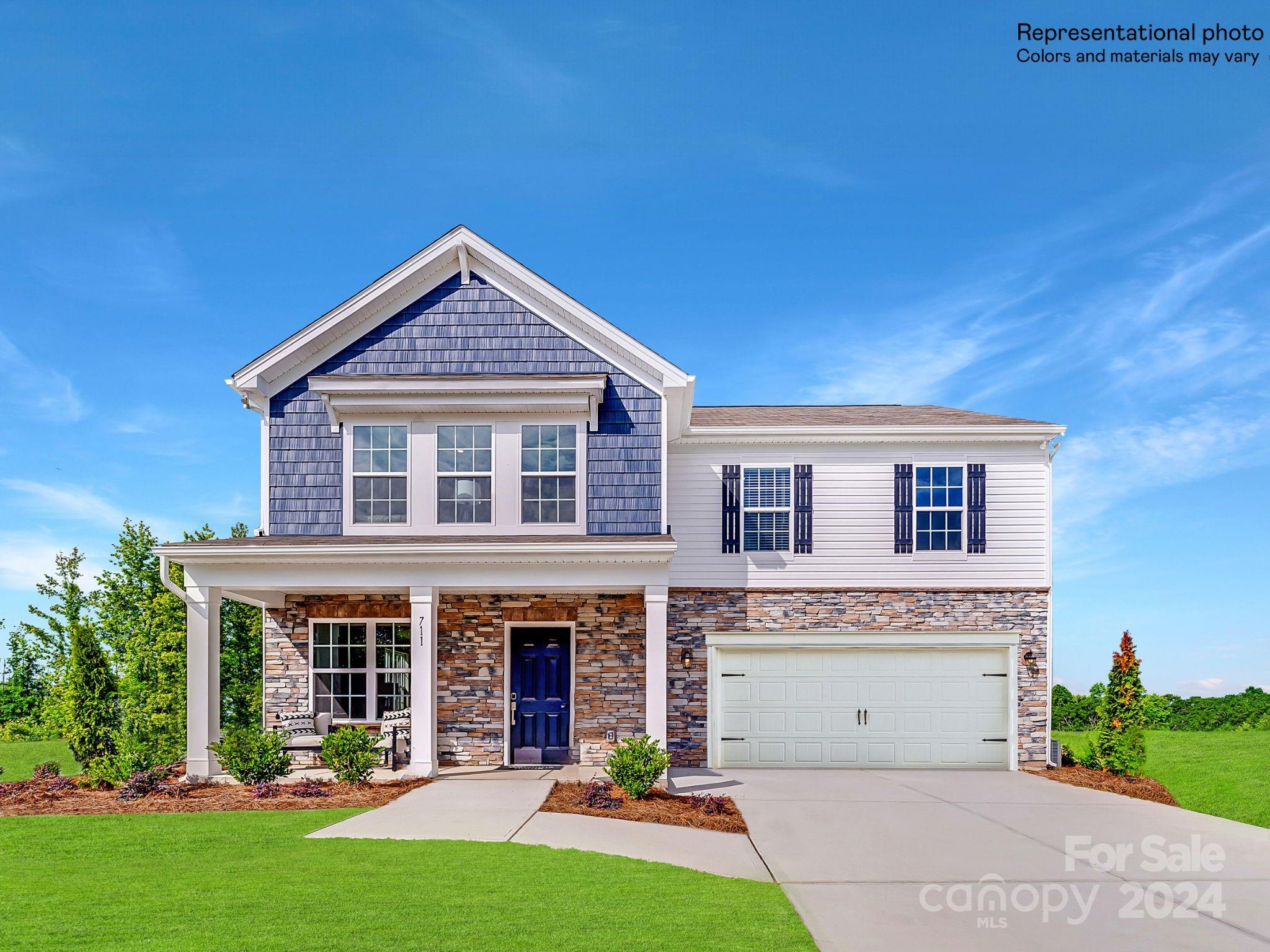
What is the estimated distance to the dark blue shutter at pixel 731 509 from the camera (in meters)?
16.3

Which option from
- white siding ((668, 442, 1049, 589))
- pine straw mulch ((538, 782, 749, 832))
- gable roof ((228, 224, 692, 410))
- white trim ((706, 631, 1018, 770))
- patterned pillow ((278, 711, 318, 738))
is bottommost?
pine straw mulch ((538, 782, 749, 832))

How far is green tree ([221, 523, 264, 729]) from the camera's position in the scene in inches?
794

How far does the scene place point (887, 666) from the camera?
16266 mm

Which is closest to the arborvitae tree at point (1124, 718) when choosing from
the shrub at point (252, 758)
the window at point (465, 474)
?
the window at point (465, 474)

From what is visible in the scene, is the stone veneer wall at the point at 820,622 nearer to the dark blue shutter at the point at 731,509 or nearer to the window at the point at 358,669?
the dark blue shutter at the point at 731,509

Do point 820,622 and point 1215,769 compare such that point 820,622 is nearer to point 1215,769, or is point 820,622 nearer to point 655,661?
point 655,661

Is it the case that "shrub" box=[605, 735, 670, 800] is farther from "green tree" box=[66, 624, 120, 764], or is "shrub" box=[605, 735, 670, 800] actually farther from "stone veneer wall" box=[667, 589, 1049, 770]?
Result: "green tree" box=[66, 624, 120, 764]

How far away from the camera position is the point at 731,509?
1639 centimetres

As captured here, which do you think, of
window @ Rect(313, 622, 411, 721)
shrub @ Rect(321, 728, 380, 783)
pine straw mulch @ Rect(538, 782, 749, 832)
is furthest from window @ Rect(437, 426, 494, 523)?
pine straw mulch @ Rect(538, 782, 749, 832)

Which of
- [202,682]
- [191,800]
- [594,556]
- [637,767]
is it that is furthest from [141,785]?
[594,556]

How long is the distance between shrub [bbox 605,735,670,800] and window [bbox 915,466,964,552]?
6.95 meters

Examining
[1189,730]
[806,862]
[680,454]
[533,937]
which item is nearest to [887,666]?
[680,454]

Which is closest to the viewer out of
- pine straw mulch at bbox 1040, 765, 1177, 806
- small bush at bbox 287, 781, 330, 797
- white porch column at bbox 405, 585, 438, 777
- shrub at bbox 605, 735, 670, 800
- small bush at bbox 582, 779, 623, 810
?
small bush at bbox 582, 779, 623, 810

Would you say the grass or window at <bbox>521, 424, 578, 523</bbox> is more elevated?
window at <bbox>521, 424, 578, 523</bbox>
